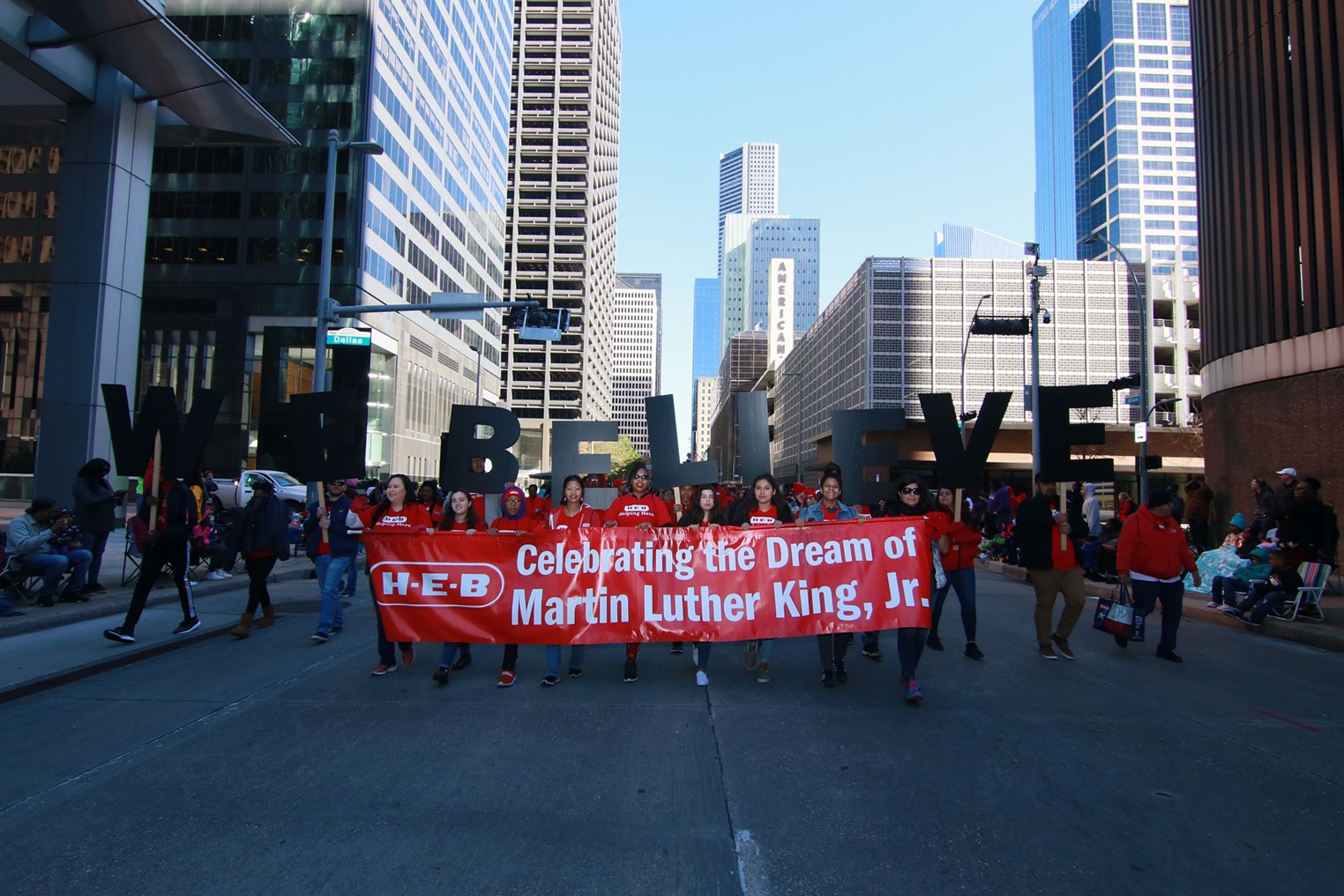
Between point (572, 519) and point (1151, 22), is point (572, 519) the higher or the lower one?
the lower one

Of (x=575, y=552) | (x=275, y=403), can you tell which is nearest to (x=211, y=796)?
(x=575, y=552)

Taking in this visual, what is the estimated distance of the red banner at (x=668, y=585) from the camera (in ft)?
22.0

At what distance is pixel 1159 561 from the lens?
7.99 m

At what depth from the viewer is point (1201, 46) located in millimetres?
19750

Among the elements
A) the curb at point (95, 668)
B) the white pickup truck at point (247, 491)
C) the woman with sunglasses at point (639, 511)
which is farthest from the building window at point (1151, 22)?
the curb at point (95, 668)

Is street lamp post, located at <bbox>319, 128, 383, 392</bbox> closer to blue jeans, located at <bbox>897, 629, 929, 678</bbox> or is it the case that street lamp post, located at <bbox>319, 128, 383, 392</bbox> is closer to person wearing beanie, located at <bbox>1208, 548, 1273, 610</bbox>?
blue jeans, located at <bbox>897, 629, 929, 678</bbox>

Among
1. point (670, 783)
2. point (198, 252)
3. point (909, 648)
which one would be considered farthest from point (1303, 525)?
point (198, 252)

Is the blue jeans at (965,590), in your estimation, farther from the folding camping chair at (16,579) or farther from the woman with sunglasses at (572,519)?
the folding camping chair at (16,579)

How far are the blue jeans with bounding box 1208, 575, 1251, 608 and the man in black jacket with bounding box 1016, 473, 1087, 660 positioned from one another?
15.2 ft

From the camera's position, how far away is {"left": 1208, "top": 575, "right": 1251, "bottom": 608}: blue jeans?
1084 centimetres

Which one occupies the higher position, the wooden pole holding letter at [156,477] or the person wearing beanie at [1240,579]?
the wooden pole holding letter at [156,477]

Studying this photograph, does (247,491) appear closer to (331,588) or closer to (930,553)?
(331,588)

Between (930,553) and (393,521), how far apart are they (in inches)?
197

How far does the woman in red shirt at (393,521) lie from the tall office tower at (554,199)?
322 feet
